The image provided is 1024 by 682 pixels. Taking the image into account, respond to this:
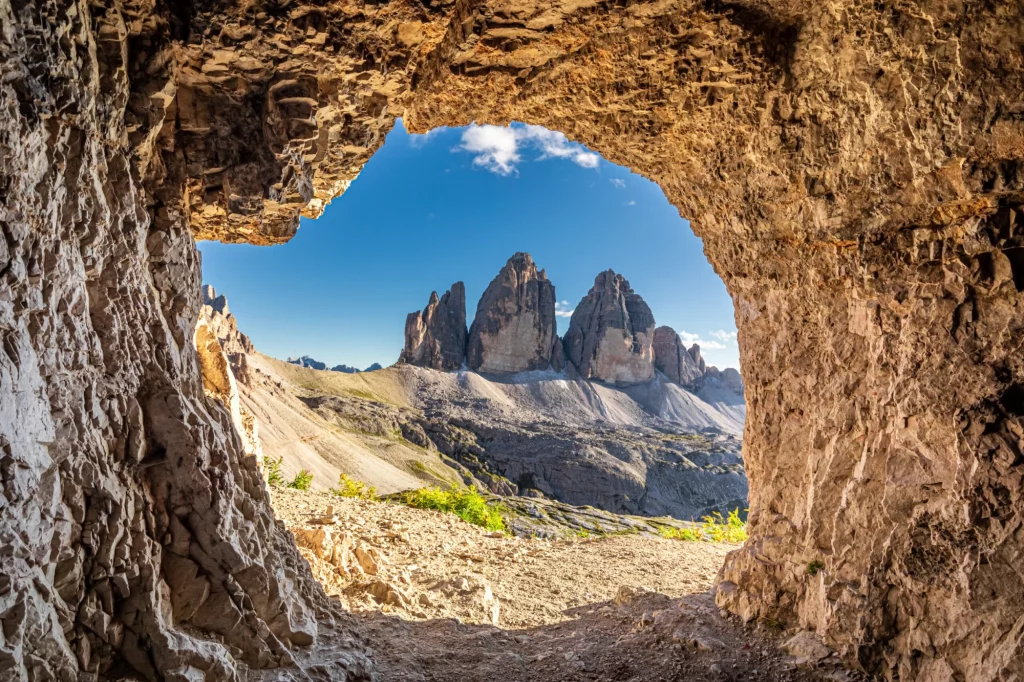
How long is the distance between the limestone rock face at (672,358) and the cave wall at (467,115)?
120464 millimetres

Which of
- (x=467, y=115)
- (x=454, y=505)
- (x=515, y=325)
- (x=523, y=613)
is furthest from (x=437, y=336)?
(x=467, y=115)

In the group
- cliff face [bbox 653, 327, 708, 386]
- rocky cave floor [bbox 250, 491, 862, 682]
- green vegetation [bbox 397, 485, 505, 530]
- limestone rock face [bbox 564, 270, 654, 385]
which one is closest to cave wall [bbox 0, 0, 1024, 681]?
rocky cave floor [bbox 250, 491, 862, 682]

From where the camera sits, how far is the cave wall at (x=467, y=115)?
3.42 metres

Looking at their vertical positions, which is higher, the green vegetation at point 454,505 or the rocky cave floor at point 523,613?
the rocky cave floor at point 523,613

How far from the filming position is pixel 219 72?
5.00 metres

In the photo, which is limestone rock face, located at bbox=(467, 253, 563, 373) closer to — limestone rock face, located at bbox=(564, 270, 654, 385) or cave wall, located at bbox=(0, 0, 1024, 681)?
limestone rock face, located at bbox=(564, 270, 654, 385)

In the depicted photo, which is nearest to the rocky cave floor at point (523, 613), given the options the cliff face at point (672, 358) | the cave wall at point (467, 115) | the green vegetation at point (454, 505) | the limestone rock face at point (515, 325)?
the cave wall at point (467, 115)

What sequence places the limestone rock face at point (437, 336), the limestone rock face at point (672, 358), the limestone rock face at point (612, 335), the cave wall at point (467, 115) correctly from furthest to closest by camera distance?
the limestone rock face at point (672, 358) < the limestone rock face at point (612, 335) < the limestone rock face at point (437, 336) < the cave wall at point (467, 115)

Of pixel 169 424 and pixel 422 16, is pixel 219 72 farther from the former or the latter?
pixel 169 424

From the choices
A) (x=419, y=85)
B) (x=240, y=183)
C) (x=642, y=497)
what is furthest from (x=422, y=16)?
(x=642, y=497)

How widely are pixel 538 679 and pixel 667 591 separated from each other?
5.20m

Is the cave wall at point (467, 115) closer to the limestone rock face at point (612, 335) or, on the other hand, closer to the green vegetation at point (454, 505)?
→ the green vegetation at point (454, 505)

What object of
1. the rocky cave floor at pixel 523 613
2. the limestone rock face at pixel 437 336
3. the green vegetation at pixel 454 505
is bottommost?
the green vegetation at pixel 454 505

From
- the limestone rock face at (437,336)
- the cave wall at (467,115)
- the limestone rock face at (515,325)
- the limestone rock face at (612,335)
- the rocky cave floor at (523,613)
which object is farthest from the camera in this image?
the limestone rock face at (612,335)
